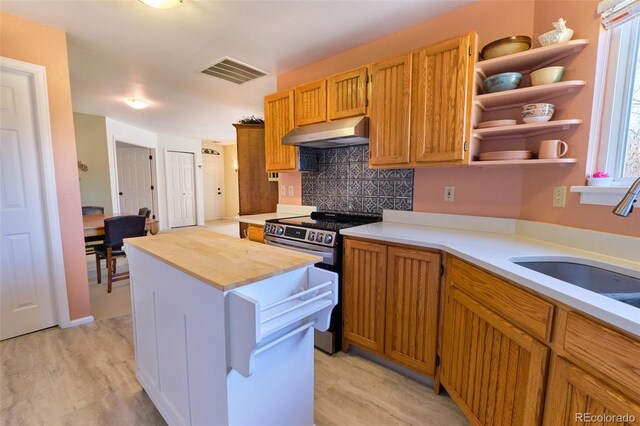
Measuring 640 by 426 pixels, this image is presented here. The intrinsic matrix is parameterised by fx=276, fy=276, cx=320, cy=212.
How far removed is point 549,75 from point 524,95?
131 millimetres

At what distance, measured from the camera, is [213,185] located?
28.2 ft

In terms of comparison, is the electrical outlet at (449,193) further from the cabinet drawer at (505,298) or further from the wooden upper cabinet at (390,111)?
the cabinet drawer at (505,298)

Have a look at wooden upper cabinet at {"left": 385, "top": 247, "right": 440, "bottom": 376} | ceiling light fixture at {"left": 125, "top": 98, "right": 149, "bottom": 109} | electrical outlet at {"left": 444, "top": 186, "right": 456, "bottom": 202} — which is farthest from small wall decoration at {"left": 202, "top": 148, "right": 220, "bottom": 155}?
wooden upper cabinet at {"left": 385, "top": 247, "right": 440, "bottom": 376}

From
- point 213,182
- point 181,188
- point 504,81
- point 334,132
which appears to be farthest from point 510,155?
point 213,182

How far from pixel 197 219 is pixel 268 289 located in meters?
7.28

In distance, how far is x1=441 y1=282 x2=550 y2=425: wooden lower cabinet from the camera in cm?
100

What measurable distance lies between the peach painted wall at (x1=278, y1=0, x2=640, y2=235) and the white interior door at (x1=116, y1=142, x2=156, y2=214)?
19.2 feet

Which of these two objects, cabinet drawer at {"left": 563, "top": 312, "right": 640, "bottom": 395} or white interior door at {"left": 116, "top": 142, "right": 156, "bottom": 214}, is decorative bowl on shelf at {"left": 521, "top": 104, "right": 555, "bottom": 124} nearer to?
cabinet drawer at {"left": 563, "top": 312, "right": 640, "bottom": 395}

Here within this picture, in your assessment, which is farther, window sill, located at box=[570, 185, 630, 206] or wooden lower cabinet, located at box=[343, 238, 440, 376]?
wooden lower cabinet, located at box=[343, 238, 440, 376]

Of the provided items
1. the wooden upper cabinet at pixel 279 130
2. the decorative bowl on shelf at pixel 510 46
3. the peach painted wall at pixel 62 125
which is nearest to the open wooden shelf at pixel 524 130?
the decorative bowl on shelf at pixel 510 46

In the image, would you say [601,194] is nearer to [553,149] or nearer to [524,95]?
[553,149]

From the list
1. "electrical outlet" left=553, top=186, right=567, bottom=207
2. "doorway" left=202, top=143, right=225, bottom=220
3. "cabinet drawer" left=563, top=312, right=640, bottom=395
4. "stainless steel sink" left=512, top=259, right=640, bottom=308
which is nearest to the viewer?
"cabinet drawer" left=563, top=312, right=640, bottom=395

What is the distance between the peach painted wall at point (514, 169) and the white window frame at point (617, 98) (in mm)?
68

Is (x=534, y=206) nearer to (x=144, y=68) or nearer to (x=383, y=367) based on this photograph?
(x=383, y=367)
